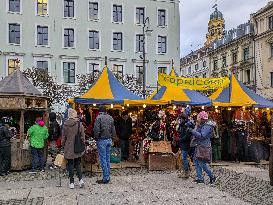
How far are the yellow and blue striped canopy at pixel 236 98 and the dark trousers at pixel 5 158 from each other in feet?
22.8

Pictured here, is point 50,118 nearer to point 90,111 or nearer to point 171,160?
point 90,111

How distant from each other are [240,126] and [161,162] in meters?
3.51

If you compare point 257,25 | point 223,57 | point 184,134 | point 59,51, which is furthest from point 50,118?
A: point 223,57

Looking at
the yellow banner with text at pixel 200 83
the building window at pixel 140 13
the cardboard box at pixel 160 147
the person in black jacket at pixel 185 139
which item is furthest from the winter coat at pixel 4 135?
the building window at pixel 140 13

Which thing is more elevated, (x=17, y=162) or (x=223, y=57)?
(x=223, y=57)

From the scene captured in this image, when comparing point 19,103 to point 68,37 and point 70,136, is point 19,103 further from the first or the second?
point 68,37

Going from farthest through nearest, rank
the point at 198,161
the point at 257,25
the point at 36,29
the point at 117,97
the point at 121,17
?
the point at 257,25, the point at 121,17, the point at 36,29, the point at 117,97, the point at 198,161

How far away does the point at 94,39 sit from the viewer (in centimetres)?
3797

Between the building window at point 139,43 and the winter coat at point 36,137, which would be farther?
the building window at point 139,43

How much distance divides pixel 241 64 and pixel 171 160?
4244 centimetres

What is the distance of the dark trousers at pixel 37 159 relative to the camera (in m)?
11.5

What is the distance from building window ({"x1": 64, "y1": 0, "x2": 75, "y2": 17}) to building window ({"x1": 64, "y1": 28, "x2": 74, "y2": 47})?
1455 mm

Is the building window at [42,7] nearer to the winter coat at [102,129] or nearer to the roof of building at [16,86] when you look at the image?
the roof of building at [16,86]

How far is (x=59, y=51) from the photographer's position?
1443 inches
